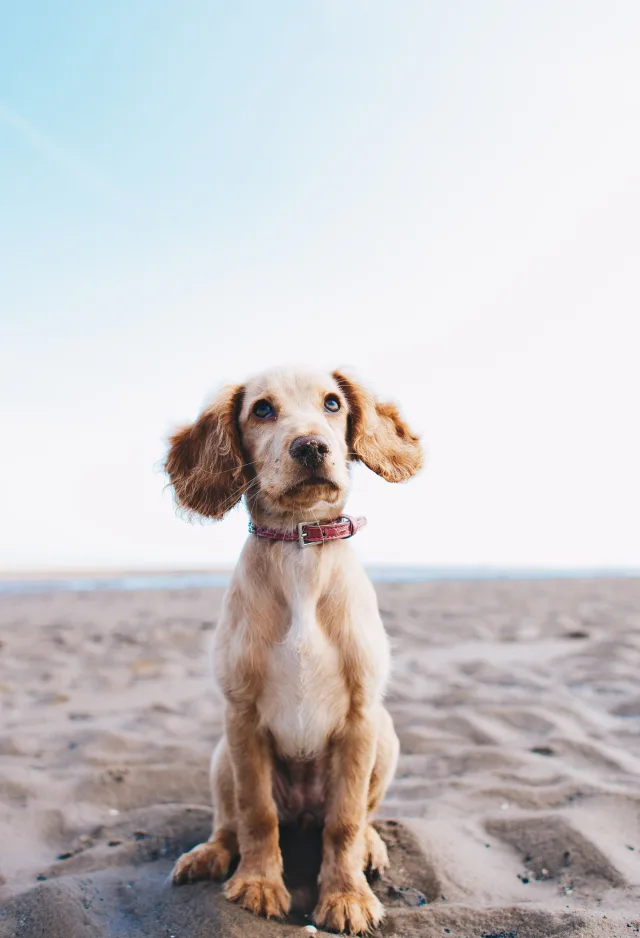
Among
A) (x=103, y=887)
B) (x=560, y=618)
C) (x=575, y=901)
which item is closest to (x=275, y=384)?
(x=103, y=887)

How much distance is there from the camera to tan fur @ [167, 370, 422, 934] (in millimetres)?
2303

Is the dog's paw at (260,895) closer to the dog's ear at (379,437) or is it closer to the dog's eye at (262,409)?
the dog's ear at (379,437)

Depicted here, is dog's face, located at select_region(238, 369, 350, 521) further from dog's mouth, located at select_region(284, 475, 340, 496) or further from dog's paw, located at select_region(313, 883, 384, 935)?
dog's paw, located at select_region(313, 883, 384, 935)

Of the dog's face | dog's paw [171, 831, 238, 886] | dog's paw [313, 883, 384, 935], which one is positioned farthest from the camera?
dog's paw [171, 831, 238, 886]

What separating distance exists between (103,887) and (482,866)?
1402 millimetres

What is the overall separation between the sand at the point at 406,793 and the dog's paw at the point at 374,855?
0.16 feet

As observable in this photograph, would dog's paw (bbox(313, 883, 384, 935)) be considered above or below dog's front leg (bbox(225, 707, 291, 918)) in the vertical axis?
below

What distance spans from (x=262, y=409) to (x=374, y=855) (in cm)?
171

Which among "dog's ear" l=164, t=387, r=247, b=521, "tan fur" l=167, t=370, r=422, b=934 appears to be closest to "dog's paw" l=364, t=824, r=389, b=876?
"tan fur" l=167, t=370, r=422, b=934

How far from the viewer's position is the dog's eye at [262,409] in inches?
102

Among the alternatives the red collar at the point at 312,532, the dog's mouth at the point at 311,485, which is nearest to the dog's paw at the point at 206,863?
the red collar at the point at 312,532

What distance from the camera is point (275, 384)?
8.64 ft

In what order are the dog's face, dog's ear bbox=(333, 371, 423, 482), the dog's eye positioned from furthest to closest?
dog's ear bbox=(333, 371, 423, 482) < the dog's eye < the dog's face

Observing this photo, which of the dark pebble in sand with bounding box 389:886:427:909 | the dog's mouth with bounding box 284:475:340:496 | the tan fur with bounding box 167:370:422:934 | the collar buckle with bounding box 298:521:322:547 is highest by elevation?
the dog's mouth with bounding box 284:475:340:496
